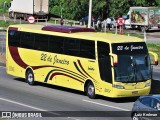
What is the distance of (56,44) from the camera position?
27266 mm

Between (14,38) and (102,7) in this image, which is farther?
(102,7)

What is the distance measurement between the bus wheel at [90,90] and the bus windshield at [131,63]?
5.08 ft

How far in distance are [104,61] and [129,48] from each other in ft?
3.83

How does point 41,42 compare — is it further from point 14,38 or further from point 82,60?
point 82,60

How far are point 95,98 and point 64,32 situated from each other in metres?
3.74

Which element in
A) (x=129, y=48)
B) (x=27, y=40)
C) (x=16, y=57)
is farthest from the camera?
(x=16, y=57)

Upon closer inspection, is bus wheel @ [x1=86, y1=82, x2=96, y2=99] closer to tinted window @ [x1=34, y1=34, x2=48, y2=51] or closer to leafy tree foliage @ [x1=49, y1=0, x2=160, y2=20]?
tinted window @ [x1=34, y1=34, x2=48, y2=51]

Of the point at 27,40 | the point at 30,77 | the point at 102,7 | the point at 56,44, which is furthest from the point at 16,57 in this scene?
the point at 102,7

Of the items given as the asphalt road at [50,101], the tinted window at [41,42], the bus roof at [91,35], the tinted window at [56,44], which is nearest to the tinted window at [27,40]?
the bus roof at [91,35]

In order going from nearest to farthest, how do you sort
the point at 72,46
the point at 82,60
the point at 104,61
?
the point at 104,61 < the point at 82,60 < the point at 72,46

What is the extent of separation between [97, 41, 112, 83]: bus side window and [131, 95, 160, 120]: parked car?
20.1 feet

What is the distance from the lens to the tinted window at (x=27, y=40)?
29123 mm

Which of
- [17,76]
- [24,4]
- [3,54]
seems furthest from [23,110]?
[24,4]

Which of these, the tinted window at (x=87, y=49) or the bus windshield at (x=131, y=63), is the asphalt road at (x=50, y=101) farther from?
the tinted window at (x=87, y=49)
